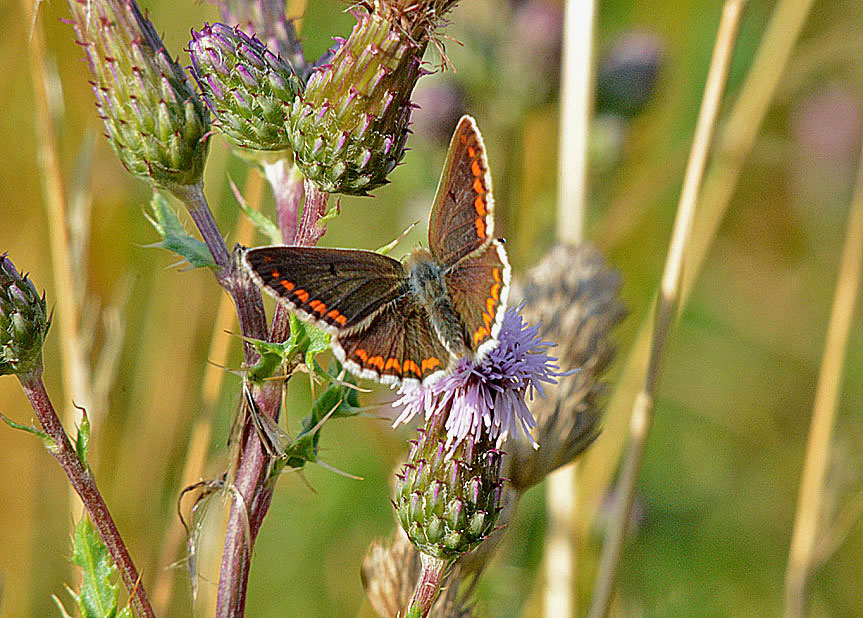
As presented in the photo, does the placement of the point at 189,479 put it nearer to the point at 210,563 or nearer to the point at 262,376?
the point at 210,563

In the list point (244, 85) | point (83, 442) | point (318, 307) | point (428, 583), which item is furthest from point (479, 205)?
point (83, 442)

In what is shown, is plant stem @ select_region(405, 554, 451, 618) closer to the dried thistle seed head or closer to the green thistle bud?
the green thistle bud

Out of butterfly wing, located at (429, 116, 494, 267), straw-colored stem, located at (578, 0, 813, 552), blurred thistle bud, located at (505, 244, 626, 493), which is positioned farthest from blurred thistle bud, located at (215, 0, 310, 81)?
straw-colored stem, located at (578, 0, 813, 552)

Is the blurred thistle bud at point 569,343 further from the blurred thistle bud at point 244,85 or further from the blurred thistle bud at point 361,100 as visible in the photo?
the blurred thistle bud at point 244,85

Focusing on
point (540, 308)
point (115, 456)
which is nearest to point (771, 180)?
point (540, 308)

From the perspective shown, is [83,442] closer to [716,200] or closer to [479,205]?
[479,205]

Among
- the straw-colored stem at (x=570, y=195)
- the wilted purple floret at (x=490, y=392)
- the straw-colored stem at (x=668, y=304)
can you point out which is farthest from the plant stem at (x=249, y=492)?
the straw-colored stem at (x=570, y=195)
